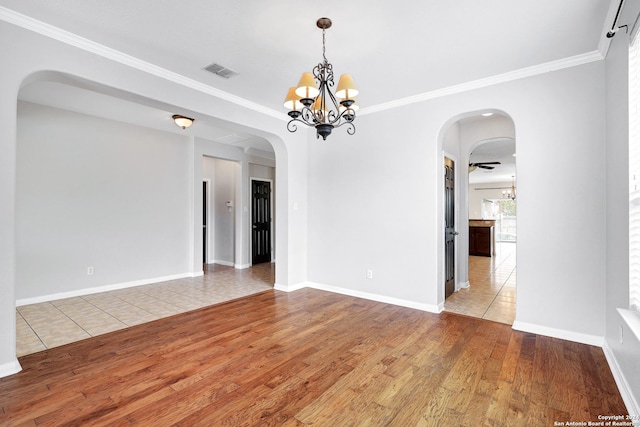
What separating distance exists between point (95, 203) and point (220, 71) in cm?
324

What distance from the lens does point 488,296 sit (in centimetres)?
465

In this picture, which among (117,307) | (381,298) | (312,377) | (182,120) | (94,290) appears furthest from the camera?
(94,290)

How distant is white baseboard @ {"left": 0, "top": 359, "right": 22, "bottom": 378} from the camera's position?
2.32m

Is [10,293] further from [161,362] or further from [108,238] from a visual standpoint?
[108,238]

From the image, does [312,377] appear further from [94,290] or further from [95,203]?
[95,203]

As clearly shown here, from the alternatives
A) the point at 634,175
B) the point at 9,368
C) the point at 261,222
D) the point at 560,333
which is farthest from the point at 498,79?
the point at 261,222

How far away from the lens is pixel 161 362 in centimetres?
259

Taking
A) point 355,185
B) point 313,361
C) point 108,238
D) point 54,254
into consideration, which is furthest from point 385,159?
point 54,254

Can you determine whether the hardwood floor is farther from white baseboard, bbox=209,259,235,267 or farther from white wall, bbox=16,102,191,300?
white baseboard, bbox=209,259,235,267

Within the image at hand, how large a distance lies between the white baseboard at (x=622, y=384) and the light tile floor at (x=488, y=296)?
97 centimetres

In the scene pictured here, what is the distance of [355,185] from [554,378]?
3067 mm

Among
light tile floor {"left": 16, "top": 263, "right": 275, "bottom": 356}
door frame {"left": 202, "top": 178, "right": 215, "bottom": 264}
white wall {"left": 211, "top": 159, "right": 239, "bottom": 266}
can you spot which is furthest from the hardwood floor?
door frame {"left": 202, "top": 178, "right": 215, "bottom": 264}

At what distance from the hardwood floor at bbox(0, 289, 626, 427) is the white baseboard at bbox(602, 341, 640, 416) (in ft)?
0.14

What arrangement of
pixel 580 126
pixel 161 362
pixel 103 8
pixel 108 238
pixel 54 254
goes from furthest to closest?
pixel 108 238, pixel 54 254, pixel 580 126, pixel 161 362, pixel 103 8
